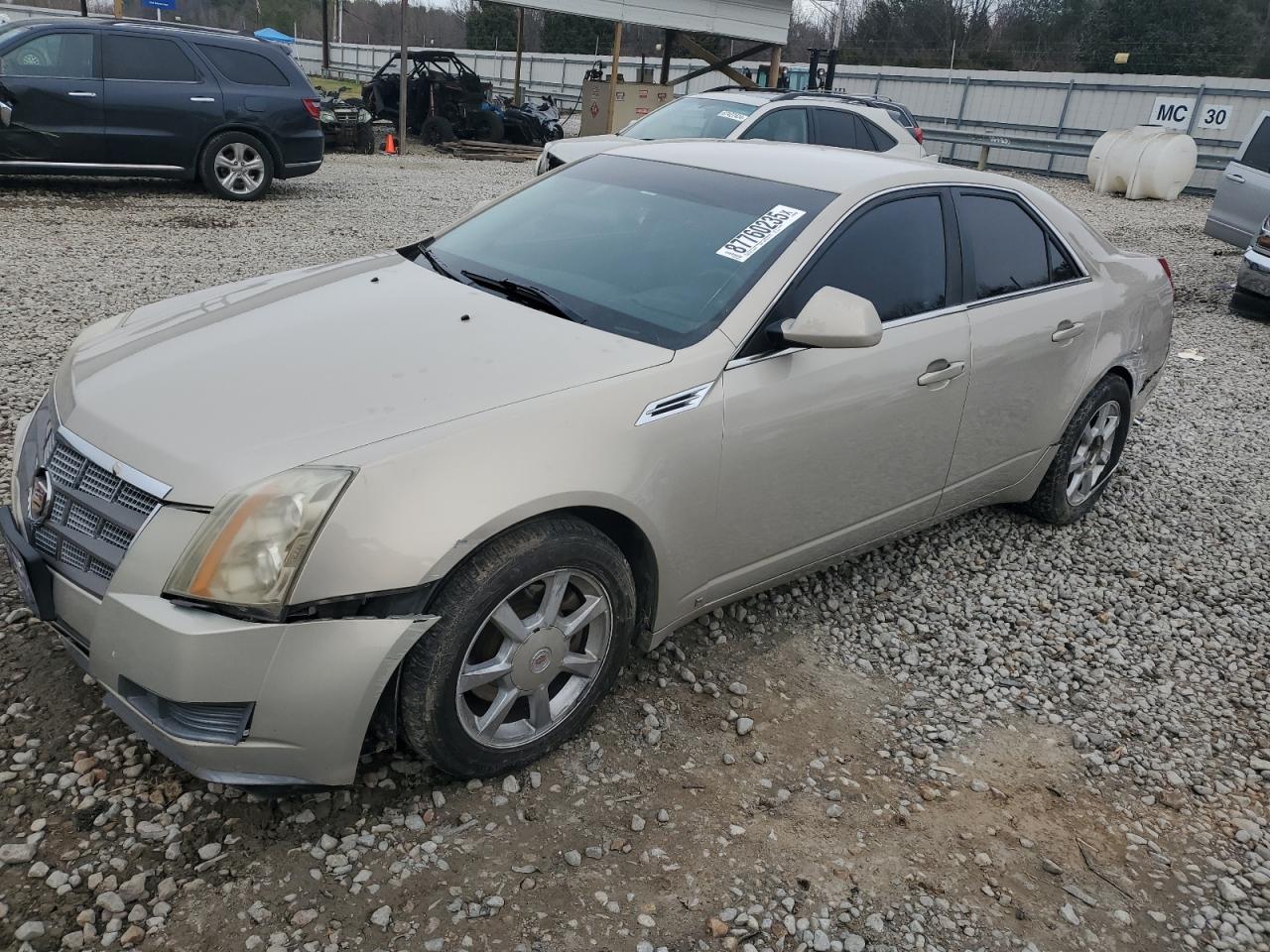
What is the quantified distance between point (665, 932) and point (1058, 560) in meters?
2.91

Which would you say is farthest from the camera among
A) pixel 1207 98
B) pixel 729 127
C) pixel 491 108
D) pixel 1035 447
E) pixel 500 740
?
pixel 1207 98

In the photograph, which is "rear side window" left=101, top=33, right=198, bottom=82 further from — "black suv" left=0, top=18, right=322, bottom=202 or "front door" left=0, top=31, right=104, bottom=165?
"front door" left=0, top=31, right=104, bottom=165

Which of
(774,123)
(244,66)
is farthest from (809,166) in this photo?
(244,66)

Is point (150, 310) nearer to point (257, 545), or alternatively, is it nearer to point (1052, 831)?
point (257, 545)

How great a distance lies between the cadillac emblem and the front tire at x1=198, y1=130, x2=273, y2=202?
366 inches

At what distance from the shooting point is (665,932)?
7.66ft

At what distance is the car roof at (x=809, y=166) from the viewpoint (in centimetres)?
352

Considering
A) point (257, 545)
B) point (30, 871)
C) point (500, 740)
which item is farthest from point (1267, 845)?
point (30, 871)

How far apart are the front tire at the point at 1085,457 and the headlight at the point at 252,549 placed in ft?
11.3

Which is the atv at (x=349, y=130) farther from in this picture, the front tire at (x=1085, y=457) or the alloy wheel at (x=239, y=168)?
the front tire at (x=1085, y=457)

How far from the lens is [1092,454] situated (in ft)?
15.5

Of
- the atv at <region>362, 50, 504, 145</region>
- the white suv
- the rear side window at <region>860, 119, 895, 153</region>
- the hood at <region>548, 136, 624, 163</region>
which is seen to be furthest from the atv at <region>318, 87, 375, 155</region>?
the rear side window at <region>860, 119, 895, 153</region>

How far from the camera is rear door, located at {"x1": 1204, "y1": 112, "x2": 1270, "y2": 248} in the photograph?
10.5 metres

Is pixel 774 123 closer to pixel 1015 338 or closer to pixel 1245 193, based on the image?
pixel 1245 193
